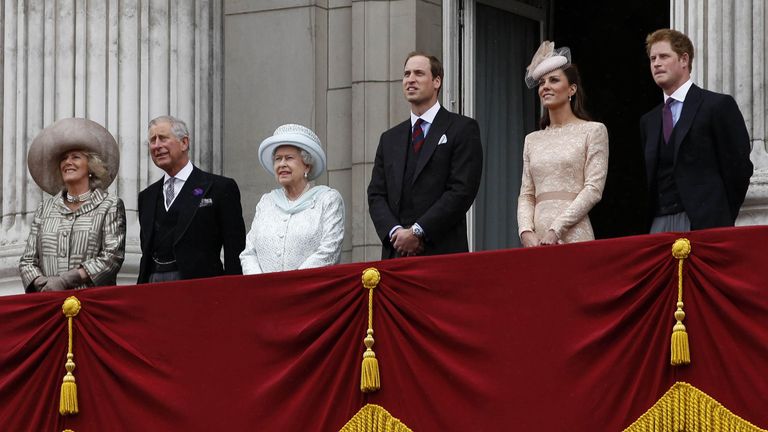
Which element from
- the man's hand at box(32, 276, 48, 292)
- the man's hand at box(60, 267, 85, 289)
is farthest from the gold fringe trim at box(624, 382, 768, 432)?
the man's hand at box(32, 276, 48, 292)

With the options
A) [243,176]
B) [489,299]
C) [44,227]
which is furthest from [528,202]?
[243,176]

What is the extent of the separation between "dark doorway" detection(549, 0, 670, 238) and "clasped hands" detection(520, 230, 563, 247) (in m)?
7.74

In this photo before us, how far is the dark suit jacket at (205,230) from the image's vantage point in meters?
12.5

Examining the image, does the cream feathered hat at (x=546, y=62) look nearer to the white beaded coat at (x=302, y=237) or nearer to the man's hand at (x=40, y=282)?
the white beaded coat at (x=302, y=237)

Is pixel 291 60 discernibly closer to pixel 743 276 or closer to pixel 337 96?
pixel 337 96

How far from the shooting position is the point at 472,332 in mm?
10789

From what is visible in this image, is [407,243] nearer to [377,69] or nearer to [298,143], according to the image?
[298,143]

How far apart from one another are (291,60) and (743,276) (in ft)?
20.6

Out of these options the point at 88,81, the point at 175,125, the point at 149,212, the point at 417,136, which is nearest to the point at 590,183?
the point at 417,136

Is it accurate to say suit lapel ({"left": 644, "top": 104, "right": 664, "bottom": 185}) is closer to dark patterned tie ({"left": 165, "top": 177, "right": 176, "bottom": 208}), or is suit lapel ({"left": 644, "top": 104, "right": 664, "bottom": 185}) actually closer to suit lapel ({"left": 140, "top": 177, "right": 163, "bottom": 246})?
dark patterned tie ({"left": 165, "top": 177, "right": 176, "bottom": 208})

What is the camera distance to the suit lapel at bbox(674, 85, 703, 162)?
36.4 feet

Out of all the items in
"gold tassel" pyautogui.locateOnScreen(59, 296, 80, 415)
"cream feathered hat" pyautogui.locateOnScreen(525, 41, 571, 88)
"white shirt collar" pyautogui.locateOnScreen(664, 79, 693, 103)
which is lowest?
"gold tassel" pyautogui.locateOnScreen(59, 296, 80, 415)

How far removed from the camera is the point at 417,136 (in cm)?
1212

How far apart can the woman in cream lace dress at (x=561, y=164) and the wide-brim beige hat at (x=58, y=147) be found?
9.93 ft
